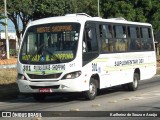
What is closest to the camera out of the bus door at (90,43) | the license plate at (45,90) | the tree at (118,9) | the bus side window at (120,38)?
the license plate at (45,90)

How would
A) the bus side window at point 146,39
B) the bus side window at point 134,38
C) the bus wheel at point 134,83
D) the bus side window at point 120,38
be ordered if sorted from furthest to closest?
the bus side window at point 146,39 → the bus side window at point 134,38 → the bus wheel at point 134,83 → the bus side window at point 120,38

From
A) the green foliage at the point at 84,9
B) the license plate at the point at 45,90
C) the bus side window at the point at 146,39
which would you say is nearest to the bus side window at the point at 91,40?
the license plate at the point at 45,90

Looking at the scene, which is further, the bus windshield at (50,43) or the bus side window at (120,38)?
the bus side window at (120,38)

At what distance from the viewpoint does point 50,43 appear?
16109mm

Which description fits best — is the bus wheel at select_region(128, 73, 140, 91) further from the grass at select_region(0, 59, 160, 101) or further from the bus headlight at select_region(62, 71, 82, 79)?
the bus headlight at select_region(62, 71, 82, 79)

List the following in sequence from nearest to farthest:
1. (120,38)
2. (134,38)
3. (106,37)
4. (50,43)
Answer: (50,43)
(106,37)
(120,38)
(134,38)

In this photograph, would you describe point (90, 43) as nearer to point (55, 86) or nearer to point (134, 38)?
point (55, 86)

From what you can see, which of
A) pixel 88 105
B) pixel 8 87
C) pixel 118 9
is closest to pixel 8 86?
pixel 8 87

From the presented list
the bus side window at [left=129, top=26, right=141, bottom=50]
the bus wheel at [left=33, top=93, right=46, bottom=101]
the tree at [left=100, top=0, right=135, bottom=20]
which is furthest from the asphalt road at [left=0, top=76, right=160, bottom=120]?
the tree at [left=100, top=0, right=135, bottom=20]

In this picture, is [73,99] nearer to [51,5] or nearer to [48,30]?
[48,30]

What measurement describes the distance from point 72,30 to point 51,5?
3694 cm

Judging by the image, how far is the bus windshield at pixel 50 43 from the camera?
15789mm

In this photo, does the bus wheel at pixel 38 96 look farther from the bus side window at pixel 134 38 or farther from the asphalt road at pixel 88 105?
the bus side window at pixel 134 38

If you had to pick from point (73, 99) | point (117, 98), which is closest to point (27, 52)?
point (73, 99)
